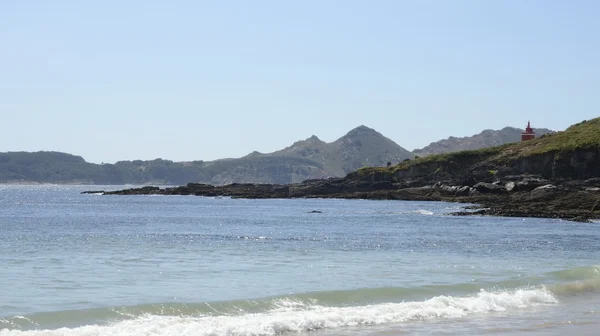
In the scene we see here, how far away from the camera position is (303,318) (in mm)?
18891

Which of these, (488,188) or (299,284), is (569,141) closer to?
(488,188)

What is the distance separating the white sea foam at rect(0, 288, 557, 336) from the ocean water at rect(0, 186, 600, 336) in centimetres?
4

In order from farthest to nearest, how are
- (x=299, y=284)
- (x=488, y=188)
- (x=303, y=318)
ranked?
(x=488, y=188) → (x=299, y=284) → (x=303, y=318)

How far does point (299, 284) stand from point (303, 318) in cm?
697

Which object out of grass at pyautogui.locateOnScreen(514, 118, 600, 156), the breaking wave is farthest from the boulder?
the breaking wave

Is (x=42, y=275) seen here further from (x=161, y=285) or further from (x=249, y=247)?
(x=249, y=247)

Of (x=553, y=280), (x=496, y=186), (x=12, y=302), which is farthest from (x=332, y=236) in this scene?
(x=496, y=186)

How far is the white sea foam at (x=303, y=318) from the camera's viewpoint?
17625 mm

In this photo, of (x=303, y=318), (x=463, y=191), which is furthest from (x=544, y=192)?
(x=303, y=318)

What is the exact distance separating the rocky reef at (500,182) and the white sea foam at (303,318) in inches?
1738

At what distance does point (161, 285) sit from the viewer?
2517 cm

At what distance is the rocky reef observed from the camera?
→ 77.1 metres

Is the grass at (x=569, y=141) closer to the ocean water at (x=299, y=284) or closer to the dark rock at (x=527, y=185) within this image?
the dark rock at (x=527, y=185)

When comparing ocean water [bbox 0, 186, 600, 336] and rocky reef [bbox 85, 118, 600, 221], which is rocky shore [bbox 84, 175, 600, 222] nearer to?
rocky reef [bbox 85, 118, 600, 221]
